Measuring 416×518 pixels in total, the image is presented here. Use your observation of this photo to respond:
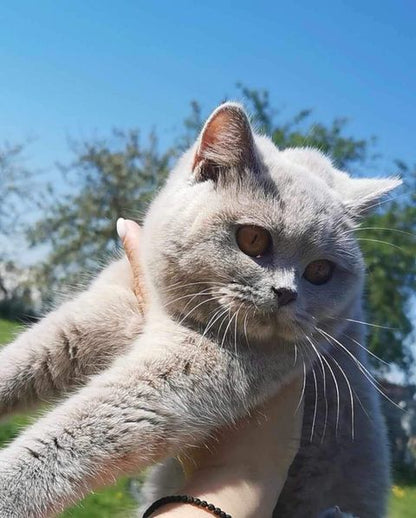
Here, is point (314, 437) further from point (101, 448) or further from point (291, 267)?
point (101, 448)

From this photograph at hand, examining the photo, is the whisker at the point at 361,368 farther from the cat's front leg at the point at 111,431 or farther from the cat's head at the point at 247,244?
the cat's front leg at the point at 111,431

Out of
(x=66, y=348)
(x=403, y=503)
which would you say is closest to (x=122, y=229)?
(x=66, y=348)

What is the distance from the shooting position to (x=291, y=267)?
52.1 inches

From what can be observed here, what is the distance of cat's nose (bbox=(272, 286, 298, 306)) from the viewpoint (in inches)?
50.2

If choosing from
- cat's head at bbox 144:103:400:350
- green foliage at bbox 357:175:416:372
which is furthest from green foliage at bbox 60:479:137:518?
green foliage at bbox 357:175:416:372

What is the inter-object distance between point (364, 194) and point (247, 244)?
378mm

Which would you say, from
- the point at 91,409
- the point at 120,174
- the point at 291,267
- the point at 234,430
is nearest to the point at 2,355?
the point at 91,409

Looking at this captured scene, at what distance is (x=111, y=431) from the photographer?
1202 mm

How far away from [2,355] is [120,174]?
879 centimetres

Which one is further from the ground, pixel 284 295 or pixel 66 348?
pixel 284 295

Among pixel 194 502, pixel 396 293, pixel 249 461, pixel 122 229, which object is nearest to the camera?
pixel 194 502

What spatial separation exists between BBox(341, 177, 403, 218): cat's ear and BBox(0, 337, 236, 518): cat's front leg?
1.73ft

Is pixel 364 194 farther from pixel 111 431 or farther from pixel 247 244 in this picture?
pixel 111 431

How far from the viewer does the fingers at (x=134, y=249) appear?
5.04 feet
